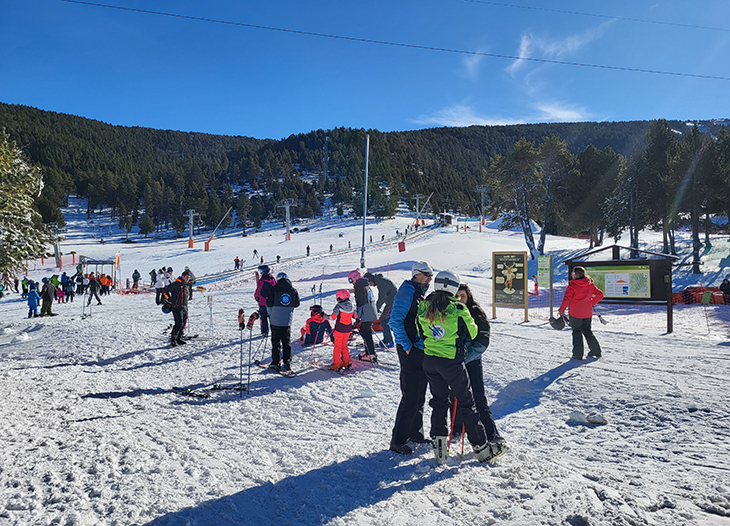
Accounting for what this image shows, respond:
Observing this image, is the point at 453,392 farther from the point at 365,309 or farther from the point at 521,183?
the point at 521,183

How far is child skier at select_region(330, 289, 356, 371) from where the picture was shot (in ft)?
24.4

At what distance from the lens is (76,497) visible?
136 inches

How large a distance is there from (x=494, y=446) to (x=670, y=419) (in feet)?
8.67

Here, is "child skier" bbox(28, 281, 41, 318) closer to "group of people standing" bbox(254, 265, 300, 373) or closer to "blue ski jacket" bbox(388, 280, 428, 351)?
"group of people standing" bbox(254, 265, 300, 373)

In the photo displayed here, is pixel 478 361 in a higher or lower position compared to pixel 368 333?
higher

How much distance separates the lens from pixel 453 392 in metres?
4.02

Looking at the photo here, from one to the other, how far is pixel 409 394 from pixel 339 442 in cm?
105

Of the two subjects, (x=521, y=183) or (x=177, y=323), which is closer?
(x=177, y=323)

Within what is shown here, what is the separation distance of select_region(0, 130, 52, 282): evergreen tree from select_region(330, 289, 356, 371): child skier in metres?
6.11

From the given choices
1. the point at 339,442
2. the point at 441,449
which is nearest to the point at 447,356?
the point at 441,449

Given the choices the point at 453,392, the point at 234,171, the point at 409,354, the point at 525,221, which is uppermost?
the point at 234,171

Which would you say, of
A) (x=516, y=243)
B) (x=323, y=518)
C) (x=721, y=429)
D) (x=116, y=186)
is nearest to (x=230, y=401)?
(x=323, y=518)

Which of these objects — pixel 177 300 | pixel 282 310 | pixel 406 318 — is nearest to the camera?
pixel 406 318

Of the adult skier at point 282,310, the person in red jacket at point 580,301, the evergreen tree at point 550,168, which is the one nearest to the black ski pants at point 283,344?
the adult skier at point 282,310
